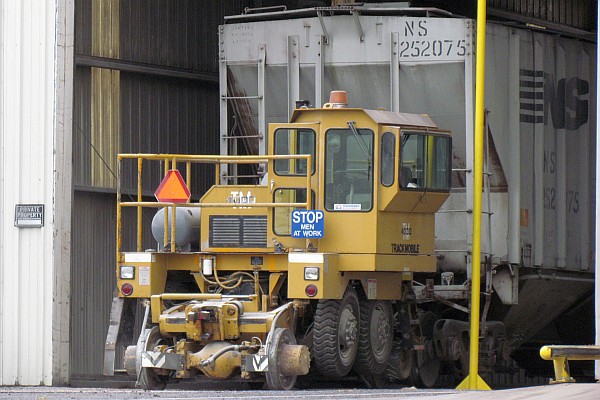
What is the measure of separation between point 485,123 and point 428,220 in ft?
5.69

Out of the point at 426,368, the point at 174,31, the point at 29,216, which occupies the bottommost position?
the point at 426,368

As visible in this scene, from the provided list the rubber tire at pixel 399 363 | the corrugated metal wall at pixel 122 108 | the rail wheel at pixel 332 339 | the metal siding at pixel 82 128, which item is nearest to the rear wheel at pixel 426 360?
the rubber tire at pixel 399 363

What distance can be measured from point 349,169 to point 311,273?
1501mm

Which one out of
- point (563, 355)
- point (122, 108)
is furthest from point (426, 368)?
point (122, 108)

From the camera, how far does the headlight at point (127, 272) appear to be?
50.4 feet

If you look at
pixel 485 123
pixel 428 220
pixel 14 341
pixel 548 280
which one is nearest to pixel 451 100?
pixel 485 123

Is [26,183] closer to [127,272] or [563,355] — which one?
[127,272]

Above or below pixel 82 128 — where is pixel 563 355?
below

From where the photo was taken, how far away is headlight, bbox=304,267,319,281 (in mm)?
14781

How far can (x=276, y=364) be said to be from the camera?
558 inches

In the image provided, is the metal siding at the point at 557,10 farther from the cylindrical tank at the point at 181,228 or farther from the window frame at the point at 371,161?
the cylindrical tank at the point at 181,228

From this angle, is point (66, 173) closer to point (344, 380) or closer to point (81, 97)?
point (81, 97)

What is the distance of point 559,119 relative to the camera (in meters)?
19.2

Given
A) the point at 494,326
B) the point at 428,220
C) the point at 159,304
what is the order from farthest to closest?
the point at 494,326 → the point at 428,220 → the point at 159,304
